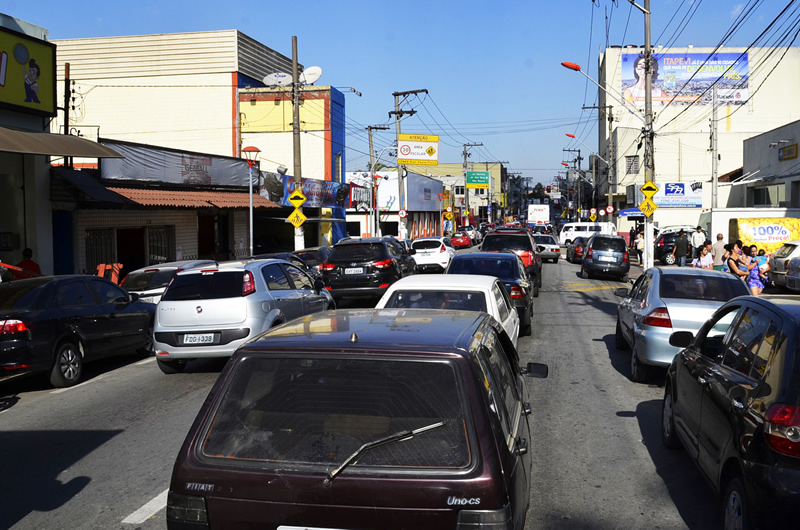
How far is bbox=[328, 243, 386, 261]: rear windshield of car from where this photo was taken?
18.3 m

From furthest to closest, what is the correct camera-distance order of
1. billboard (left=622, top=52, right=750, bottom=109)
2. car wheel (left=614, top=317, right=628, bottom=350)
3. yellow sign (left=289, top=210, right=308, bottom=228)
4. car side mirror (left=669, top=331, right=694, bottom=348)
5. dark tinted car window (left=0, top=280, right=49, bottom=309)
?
billboard (left=622, top=52, right=750, bottom=109), yellow sign (left=289, top=210, right=308, bottom=228), car wheel (left=614, top=317, right=628, bottom=350), dark tinted car window (left=0, top=280, right=49, bottom=309), car side mirror (left=669, top=331, right=694, bottom=348)

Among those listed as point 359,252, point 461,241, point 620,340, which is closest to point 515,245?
point 359,252

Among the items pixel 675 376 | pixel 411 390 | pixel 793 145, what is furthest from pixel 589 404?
pixel 793 145

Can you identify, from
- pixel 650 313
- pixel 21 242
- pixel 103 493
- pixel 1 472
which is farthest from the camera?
pixel 21 242

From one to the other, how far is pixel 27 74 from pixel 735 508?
17.9m

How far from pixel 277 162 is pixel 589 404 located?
36938 millimetres

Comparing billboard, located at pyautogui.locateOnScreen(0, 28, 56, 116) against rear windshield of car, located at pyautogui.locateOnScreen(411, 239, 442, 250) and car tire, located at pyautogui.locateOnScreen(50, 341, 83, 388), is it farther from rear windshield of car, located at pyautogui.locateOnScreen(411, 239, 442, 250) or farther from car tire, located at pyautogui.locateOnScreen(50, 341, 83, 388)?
rear windshield of car, located at pyautogui.locateOnScreen(411, 239, 442, 250)

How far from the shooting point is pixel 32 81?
57.0 ft

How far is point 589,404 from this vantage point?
857 cm

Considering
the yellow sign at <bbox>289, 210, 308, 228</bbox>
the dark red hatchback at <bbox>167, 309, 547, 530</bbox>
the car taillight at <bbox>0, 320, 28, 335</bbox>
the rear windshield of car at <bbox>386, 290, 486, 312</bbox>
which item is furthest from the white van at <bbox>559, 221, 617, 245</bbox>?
the dark red hatchback at <bbox>167, 309, 547, 530</bbox>

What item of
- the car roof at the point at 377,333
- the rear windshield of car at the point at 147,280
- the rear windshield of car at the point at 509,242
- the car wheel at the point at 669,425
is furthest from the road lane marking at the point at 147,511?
the rear windshield of car at the point at 509,242

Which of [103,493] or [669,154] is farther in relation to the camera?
[669,154]

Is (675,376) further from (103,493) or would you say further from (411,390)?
(103,493)

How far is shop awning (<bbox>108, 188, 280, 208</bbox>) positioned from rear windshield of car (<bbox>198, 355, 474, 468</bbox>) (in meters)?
18.5
